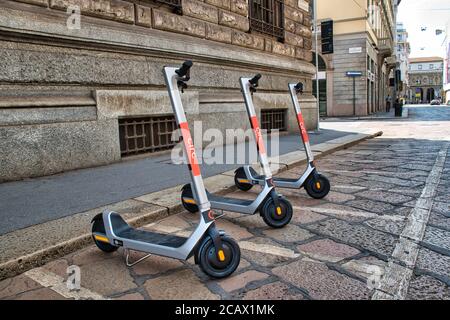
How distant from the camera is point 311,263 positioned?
8.33ft

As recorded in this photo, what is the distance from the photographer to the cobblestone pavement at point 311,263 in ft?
7.18

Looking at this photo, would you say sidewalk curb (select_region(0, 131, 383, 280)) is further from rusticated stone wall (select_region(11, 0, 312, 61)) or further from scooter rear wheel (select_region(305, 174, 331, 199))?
rusticated stone wall (select_region(11, 0, 312, 61))

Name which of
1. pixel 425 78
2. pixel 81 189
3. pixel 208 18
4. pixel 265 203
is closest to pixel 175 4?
pixel 208 18

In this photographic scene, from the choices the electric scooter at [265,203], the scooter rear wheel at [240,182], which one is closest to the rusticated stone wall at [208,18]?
the scooter rear wheel at [240,182]

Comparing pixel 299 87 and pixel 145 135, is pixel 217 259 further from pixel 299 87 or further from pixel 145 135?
pixel 145 135

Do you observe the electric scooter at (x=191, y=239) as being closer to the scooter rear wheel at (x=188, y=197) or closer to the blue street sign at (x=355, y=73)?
the scooter rear wheel at (x=188, y=197)

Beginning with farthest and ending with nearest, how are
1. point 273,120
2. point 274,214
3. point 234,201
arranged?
1. point 273,120
2. point 234,201
3. point 274,214

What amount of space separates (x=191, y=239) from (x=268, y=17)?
29.9 ft

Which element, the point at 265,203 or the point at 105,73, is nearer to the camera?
the point at 265,203

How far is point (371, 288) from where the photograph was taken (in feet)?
7.16

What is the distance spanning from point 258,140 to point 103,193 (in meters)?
1.88

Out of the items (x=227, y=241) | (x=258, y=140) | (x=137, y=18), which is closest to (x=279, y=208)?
(x=258, y=140)

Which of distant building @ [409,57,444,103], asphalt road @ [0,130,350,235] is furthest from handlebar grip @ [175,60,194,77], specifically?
distant building @ [409,57,444,103]

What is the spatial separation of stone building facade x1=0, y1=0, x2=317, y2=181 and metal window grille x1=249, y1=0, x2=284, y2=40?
13.9 inches
